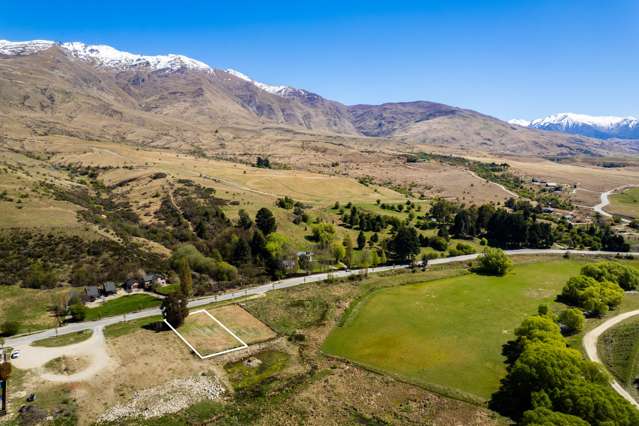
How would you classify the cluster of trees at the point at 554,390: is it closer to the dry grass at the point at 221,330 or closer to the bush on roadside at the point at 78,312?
the dry grass at the point at 221,330

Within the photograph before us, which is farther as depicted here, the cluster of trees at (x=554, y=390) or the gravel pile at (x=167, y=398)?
the gravel pile at (x=167, y=398)

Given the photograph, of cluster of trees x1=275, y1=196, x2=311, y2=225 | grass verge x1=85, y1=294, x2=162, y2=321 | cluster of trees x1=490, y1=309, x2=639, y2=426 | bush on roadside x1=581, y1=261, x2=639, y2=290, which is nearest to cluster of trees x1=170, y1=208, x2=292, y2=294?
grass verge x1=85, y1=294, x2=162, y2=321

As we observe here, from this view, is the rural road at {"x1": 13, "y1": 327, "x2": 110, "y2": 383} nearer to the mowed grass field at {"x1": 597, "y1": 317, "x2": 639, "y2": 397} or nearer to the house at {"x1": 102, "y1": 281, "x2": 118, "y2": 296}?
the house at {"x1": 102, "y1": 281, "x2": 118, "y2": 296}

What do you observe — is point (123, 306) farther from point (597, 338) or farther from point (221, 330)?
point (597, 338)

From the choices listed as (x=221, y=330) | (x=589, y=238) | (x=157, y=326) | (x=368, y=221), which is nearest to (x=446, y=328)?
(x=221, y=330)

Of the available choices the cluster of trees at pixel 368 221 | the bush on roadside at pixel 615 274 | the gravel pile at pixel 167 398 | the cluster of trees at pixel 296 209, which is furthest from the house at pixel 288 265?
the bush on roadside at pixel 615 274

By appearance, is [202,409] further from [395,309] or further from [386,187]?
[386,187]
